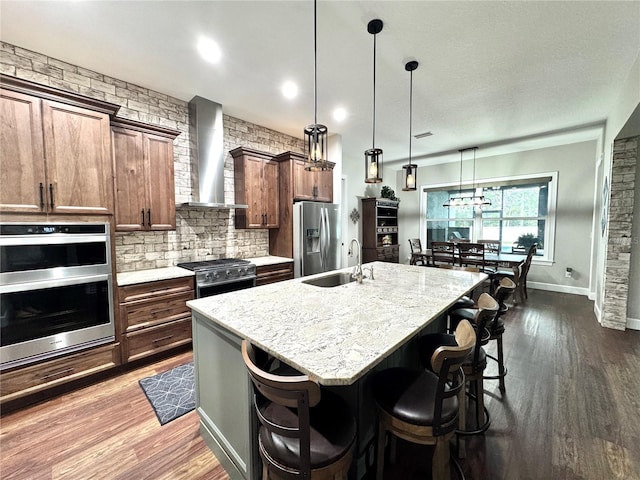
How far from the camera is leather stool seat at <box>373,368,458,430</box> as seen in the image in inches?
46.5

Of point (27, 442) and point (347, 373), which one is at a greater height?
point (347, 373)

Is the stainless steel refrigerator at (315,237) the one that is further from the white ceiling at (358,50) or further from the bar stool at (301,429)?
the bar stool at (301,429)

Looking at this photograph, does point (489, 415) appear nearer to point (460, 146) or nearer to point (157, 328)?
point (157, 328)

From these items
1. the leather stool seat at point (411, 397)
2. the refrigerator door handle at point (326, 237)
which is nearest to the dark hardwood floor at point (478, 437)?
the leather stool seat at point (411, 397)

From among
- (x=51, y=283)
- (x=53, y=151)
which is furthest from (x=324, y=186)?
(x=51, y=283)

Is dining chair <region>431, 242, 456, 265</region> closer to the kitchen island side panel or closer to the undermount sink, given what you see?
the undermount sink

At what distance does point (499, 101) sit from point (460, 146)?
2.17 m

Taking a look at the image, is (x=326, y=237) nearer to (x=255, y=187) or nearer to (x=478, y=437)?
(x=255, y=187)

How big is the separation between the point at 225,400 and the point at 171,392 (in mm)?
1159

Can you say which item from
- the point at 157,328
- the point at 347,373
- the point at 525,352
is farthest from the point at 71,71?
the point at 525,352

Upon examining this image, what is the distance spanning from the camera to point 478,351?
1.70 m

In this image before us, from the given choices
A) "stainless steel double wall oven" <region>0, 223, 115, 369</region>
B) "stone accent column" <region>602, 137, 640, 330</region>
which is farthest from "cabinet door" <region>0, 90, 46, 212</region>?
"stone accent column" <region>602, 137, 640, 330</region>

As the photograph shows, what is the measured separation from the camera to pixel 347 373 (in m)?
0.93

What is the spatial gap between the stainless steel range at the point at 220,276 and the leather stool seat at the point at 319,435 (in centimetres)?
208
